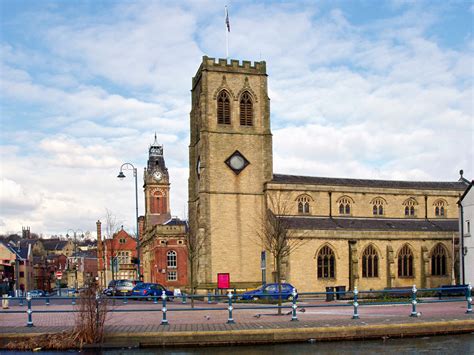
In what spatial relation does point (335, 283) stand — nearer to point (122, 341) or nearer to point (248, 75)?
point (248, 75)

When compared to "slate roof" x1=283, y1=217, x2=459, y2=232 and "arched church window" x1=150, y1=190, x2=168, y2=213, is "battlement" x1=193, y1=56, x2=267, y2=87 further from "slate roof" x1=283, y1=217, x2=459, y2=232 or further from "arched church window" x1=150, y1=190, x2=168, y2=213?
"arched church window" x1=150, y1=190, x2=168, y2=213

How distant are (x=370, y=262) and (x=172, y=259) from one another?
26749 millimetres

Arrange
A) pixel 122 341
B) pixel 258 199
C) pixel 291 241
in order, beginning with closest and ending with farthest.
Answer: pixel 122 341
pixel 291 241
pixel 258 199

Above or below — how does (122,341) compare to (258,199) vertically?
below

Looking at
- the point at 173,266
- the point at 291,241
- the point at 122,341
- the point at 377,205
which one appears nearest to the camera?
the point at 122,341

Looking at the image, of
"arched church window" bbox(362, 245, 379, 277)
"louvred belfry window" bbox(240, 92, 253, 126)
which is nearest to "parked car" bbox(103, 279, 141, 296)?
"louvred belfry window" bbox(240, 92, 253, 126)

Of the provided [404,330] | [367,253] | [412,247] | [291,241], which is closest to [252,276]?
[291,241]

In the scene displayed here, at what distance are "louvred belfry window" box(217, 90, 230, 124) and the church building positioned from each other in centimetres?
9

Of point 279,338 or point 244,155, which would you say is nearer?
point 279,338

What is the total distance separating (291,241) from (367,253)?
23.9 feet

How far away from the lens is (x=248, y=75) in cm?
5097

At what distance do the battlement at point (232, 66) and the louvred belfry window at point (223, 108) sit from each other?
2.09 metres

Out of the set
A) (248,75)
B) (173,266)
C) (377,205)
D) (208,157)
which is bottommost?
(173,266)

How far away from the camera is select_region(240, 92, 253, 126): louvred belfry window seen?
50.5 meters
